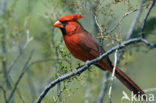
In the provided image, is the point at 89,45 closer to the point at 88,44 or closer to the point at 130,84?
the point at 88,44

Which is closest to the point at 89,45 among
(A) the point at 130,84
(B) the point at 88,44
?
(B) the point at 88,44

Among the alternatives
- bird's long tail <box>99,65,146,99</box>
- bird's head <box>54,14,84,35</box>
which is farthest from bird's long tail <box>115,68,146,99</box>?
bird's head <box>54,14,84,35</box>

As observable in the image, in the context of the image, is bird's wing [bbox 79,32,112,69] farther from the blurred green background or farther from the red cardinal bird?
the blurred green background

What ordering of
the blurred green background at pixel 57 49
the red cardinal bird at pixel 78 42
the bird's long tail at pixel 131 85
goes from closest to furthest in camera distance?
the blurred green background at pixel 57 49, the bird's long tail at pixel 131 85, the red cardinal bird at pixel 78 42

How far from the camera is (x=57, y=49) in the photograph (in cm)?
187

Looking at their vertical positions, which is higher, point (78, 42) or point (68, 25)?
point (68, 25)

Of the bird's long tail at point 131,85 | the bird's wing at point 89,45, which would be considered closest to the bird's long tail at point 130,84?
the bird's long tail at point 131,85

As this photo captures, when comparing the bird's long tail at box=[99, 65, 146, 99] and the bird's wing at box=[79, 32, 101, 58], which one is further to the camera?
the bird's wing at box=[79, 32, 101, 58]

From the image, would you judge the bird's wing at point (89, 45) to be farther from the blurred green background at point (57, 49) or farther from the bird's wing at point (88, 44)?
the blurred green background at point (57, 49)

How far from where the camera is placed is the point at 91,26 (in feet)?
11.7

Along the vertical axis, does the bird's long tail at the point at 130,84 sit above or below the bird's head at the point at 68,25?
below

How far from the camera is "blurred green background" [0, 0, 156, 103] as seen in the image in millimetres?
1797

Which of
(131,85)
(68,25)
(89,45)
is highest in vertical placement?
(68,25)

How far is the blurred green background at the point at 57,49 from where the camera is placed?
180cm
